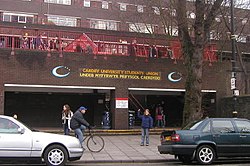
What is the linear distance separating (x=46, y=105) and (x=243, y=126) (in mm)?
16696

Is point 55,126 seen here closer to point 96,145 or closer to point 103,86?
point 103,86

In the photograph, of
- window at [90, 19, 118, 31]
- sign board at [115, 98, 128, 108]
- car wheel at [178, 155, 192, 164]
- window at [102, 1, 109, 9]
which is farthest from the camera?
window at [102, 1, 109, 9]

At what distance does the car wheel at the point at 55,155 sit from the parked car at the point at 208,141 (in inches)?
132

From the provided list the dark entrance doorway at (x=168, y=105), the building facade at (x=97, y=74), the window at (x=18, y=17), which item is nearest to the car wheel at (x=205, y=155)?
the building facade at (x=97, y=74)

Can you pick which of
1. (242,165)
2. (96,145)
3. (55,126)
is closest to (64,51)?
(55,126)

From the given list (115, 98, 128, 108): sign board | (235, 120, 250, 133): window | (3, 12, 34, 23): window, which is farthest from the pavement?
(3, 12, 34, 23): window

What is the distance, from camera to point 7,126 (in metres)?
11.4

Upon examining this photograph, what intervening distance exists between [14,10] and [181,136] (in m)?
33.8

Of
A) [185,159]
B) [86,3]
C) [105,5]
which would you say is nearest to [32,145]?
[185,159]

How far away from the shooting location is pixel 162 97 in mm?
30062

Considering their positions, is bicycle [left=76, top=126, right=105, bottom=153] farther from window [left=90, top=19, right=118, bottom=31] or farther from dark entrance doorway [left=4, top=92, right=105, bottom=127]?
window [left=90, top=19, right=118, bottom=31]

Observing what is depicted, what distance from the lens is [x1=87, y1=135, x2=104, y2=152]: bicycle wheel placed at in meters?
15.9

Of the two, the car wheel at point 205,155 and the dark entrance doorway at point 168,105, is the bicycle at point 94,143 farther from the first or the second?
the dark entrance doorway at point 168,105

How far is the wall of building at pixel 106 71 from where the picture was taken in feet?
72.9
